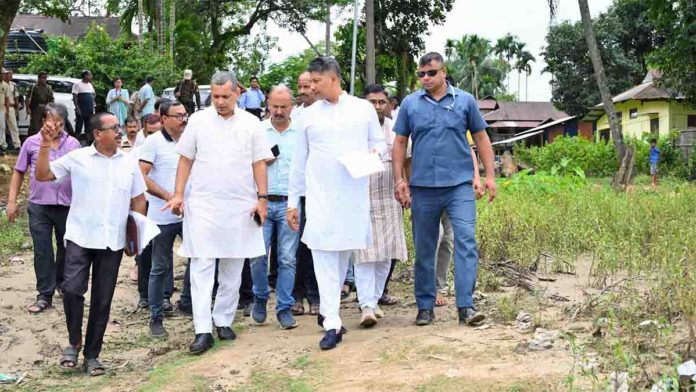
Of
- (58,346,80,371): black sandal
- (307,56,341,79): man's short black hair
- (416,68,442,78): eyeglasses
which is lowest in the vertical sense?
(58,346,80,371): black sandal

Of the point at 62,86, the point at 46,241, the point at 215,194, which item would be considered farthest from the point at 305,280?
the point at 62,86

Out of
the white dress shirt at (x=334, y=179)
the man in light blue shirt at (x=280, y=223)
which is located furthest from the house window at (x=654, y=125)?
the white dress shirt at (x=334, y=179)

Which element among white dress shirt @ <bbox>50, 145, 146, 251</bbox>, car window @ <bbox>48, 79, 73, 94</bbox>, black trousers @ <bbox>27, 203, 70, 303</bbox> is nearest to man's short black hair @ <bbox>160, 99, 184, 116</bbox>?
black trousers @ <bbox>27, 203, 70, 303</bbox>

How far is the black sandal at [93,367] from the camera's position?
6.49 metres

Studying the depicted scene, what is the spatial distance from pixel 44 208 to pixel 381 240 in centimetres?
312

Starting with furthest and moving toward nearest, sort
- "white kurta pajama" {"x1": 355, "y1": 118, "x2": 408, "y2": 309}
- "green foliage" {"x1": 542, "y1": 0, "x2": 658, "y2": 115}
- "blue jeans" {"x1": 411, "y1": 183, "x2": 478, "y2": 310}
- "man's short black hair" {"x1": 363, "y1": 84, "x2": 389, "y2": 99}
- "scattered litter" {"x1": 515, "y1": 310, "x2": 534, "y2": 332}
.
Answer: "green foliage" {"x1": 542, "y1": 0, "x2": 658, "y2": 115}
"man's short black hair" {"x1": 363, "y1": 84, "x2": 389, "y2": 99}
"white kurta pajama" {"x1": 355, "y1": 118, "x2": 408, "y2": 309}
"blue jeans" {"x1": 411, "y1": 183, "x2": 478, "y2": 310}
"scattered litter" {"x1": 515, "y1": 310, "x2": 534, "y2": 332}

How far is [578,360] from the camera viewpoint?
205 inches

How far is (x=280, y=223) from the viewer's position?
752cm

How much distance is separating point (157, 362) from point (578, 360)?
310 centimetres

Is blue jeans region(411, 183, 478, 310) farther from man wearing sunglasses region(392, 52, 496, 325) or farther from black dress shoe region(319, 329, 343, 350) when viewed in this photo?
black dress shoe region(319, 329, 343, 350)

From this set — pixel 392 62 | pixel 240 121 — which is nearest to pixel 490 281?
pixel 240 121

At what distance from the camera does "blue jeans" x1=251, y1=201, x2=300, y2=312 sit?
733cm

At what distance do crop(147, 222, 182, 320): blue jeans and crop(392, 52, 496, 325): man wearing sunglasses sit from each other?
7.05 feet

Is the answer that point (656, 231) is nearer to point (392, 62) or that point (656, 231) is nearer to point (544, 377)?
point (544, 377)
